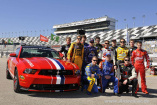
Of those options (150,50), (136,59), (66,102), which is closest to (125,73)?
(136,59)

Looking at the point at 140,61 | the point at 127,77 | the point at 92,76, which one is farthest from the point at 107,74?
the point at 140,61

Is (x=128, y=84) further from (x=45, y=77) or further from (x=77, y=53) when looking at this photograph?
(x=45, y=77)

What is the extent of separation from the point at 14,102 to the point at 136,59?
3731 mm

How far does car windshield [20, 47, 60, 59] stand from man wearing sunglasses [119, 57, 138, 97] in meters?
2.15

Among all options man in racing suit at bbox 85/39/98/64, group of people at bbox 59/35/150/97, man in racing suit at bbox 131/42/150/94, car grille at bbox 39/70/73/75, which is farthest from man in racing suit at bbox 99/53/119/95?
car grille at bbox 39/70/73/75

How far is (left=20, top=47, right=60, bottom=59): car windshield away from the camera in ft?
18.1

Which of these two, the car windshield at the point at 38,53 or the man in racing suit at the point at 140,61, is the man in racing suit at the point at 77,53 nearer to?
the car windshield at the point at 38,53

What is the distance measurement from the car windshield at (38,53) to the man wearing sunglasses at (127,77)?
7.07ft

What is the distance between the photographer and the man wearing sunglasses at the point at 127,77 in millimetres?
4773

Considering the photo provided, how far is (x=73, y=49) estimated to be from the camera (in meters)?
5.68

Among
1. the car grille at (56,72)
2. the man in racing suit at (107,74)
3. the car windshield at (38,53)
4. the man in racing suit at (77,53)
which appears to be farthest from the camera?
the man in racing suit at (77,53)

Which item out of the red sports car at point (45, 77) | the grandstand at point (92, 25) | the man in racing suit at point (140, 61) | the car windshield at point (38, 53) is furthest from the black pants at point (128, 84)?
the grandstand at point (92, 25)

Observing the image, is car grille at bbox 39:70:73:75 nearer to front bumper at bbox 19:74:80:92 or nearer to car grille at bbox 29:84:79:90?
front bumper at bbox 19:74:80:92

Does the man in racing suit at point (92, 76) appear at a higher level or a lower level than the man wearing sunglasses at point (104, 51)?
lower
